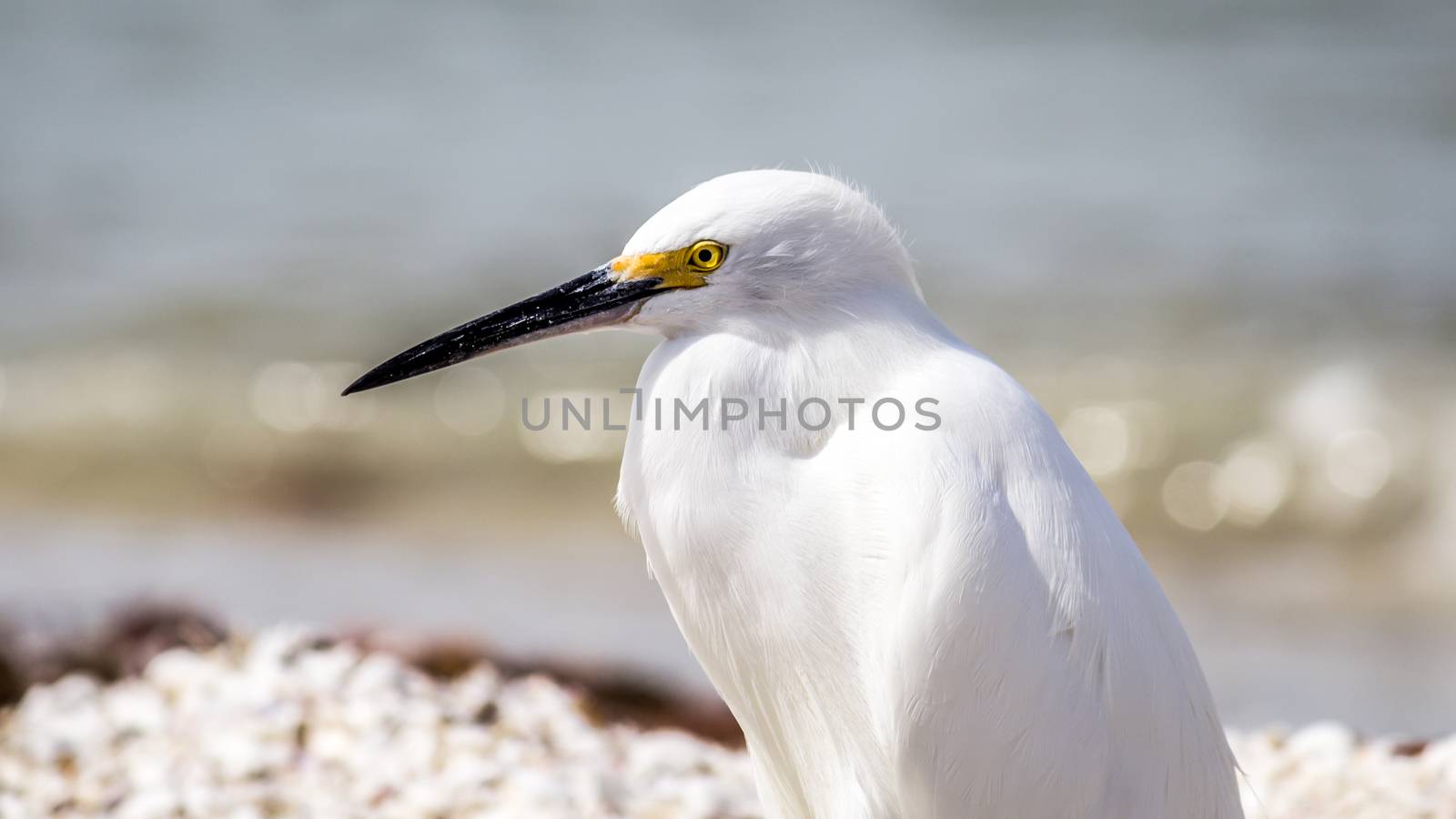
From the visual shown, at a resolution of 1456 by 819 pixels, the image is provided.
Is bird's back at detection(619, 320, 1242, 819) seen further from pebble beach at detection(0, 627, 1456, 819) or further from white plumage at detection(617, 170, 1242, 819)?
pebble beach at detection(0, 627, 1456, 819)

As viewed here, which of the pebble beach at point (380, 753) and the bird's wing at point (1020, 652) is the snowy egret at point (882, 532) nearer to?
the bird's wing at point (1020, 652)

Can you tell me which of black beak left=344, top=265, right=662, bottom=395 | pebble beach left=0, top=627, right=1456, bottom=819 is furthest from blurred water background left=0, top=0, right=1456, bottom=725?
black beak left=344, top=265, right=662, bottom=395

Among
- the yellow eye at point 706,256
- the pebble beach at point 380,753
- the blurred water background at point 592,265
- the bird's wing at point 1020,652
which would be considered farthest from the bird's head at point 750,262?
the blurred water background at point 592,265

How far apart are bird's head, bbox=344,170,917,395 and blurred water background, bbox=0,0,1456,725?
8.07 ft

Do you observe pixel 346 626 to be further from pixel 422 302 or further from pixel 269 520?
pixel 422 302

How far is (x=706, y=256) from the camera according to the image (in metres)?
2.03

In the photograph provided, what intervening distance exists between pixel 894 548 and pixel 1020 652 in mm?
244

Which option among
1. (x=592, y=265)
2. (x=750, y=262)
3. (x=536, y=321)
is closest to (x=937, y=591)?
(x=750, y=262)

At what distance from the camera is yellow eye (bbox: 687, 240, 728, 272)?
79.4 inches

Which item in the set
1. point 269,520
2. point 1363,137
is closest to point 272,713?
point 269,520

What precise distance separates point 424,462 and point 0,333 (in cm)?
390

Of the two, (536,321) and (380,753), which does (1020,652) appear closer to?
(536,321)

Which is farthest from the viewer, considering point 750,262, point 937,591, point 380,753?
point 380,753

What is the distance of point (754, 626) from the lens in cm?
209
